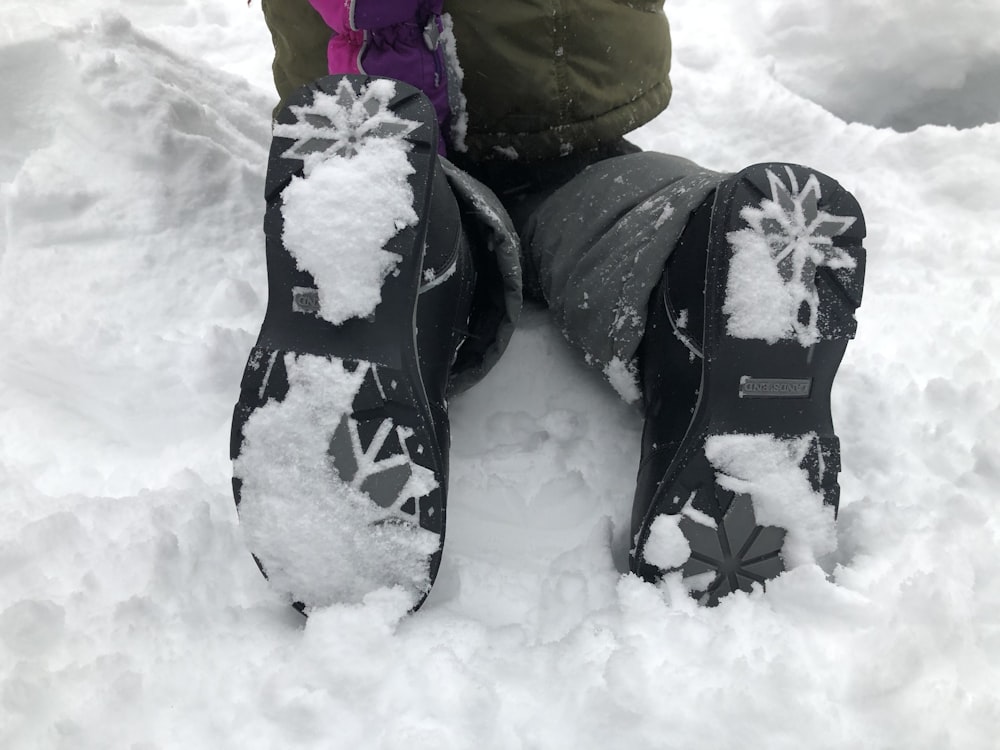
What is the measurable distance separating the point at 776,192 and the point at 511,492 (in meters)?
0.36

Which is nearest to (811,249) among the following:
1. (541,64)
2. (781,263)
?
(781,263)

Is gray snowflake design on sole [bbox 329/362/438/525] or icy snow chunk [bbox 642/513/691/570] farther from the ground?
gray snowflake design on sole [bbox 329/362/438/525]

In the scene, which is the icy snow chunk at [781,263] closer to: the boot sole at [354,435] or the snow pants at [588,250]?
the snow pants at [588,250]

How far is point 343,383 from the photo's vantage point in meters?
0.60

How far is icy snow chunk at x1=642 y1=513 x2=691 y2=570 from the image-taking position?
0.63 meters

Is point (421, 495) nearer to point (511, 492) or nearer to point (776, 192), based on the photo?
point (511, 492)

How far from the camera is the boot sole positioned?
1.96 feet

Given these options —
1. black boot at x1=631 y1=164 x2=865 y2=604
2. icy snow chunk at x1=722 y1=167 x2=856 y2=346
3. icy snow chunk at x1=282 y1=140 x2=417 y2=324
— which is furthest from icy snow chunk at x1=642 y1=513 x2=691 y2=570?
icy snow chunk at x1=282 y1=140 x2=417 y2=324

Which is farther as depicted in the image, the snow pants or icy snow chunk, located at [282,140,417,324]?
the snow pants

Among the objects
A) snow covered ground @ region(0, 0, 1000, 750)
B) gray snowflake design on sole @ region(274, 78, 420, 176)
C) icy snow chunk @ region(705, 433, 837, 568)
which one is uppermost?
gray snowflake design on sole @ region(274, 78, 420, 176)

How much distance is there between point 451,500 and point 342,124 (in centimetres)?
36

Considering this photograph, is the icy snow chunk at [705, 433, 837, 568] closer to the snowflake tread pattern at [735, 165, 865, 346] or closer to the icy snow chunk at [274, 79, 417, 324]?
the snowflake tread pattern at [735, 165, 865, 346]

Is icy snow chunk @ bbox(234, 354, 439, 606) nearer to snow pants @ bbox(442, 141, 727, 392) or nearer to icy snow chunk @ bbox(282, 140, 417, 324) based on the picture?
icy snow chunk @ bbox(282, 140, 417, 324)

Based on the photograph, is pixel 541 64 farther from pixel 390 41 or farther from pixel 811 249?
pixel 811 249
